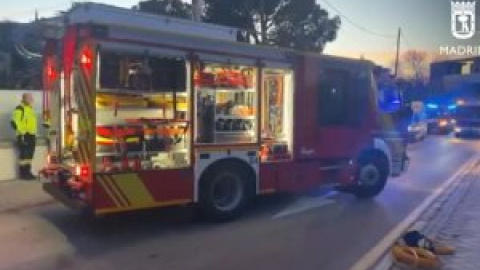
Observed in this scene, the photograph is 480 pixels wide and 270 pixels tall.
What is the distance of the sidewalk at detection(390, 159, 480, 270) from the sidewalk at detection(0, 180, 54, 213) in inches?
237

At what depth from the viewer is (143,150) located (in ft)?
28.3

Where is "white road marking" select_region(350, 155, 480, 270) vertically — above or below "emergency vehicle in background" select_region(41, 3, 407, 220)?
below

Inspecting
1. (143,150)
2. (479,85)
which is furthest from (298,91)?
(479,85)

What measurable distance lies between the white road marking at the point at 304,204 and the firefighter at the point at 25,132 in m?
5.49

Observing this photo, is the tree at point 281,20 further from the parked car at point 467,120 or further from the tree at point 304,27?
the parked car at point 467,120

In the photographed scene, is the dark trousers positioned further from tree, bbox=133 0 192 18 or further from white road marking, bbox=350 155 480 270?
tree, bbox=133 0 192 18

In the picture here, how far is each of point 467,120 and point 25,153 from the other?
2884 cm

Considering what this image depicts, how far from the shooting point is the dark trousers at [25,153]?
44.0 feet

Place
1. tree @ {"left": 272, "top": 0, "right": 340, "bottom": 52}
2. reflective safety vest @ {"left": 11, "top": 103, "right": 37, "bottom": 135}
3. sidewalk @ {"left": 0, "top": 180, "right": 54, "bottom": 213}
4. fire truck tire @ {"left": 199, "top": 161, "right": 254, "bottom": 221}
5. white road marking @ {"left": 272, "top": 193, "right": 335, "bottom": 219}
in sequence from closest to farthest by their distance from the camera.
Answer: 1. fire truck tire @ {"left": 199, "top": 161, "right": 254, "bottom": 221}
2. white road marking @ {"left": 272, "top": 193, "right": 335, "bottom": 219}
3. sidewalk @ {"left": 0, "top": 180, "right": 54, "bottom": 213}
4. reflective safety vest @ {"left": 11, "top": 103, "right": 37, "bottom": 135}
5. tree @ {"left": 272, "top": 0, "right": 340, "bottom": 52}

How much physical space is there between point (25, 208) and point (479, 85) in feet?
100

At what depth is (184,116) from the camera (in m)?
8.92

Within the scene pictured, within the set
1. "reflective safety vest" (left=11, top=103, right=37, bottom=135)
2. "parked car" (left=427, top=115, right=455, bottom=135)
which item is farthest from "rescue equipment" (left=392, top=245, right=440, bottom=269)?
"parked car" (left=427, top=115, right=455, bottom=135)

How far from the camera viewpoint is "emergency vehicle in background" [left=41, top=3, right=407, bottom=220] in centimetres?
820

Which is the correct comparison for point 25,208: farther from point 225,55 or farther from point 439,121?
→ point 439,121
